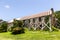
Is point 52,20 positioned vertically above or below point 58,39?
above

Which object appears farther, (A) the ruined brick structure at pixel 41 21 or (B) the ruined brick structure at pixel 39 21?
(B) the ruined brick structure at pixel 39 21

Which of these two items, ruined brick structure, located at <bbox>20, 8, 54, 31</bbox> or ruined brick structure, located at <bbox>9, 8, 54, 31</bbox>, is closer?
ruined brick structure, located at <bbox>9, 8, 54, 31</bbox>

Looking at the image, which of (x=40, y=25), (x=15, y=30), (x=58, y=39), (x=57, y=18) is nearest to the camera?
(x=58, y=39)

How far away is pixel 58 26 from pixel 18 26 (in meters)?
14.8

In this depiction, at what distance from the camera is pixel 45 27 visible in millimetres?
47719

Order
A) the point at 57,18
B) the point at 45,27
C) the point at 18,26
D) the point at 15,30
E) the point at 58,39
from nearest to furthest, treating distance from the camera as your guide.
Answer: the point at 58,39, the point at 15,30, the point at 18,26, the point at 45,27, the point at 57,18

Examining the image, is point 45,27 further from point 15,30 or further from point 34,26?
point 15,30

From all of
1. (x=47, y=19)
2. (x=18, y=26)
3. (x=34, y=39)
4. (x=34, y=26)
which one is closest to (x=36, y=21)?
(x=34, y=26)

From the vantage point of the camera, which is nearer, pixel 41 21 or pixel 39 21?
pixel 41 21

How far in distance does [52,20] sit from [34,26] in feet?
24.3

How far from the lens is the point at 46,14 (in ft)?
160

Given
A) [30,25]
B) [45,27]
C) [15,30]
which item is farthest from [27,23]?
A: [15,30]

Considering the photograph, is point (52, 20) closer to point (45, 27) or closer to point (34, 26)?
point (45, 27)

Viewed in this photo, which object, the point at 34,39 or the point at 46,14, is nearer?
the point at 34,39
